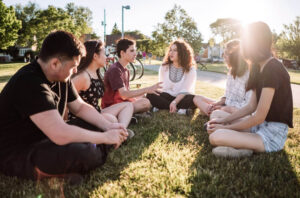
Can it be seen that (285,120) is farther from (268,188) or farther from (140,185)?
(140,185)

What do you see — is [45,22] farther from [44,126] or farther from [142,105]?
[44,126]

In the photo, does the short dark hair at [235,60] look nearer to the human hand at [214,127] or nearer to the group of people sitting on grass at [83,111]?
the group of people sitting on grass at [83,111]

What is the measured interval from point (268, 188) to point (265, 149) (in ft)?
2.82

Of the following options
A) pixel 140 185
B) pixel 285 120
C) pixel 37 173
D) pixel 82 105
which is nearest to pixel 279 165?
pixel 285 120

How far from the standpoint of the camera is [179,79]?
5.62 m

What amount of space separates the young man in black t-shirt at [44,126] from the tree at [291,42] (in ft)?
149

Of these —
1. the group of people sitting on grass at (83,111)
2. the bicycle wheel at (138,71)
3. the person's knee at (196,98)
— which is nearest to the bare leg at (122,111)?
the group of people sitting on grass at (83,111)

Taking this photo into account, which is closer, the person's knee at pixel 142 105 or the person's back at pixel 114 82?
Result: the person's back at pixel 114 82

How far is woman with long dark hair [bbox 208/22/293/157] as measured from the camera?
2592 mm

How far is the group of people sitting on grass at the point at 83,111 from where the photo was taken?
1.94 metres

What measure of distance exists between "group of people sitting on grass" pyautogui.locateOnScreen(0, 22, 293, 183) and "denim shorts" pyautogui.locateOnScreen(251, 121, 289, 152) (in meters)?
0.01

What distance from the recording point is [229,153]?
288 cm

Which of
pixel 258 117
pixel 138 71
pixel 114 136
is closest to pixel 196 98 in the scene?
pixel 258 117

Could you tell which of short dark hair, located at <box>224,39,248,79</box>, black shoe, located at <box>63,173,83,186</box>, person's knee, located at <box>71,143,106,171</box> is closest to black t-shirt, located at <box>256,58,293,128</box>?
short dark hair, located at <box>224,39,248,79</box>
